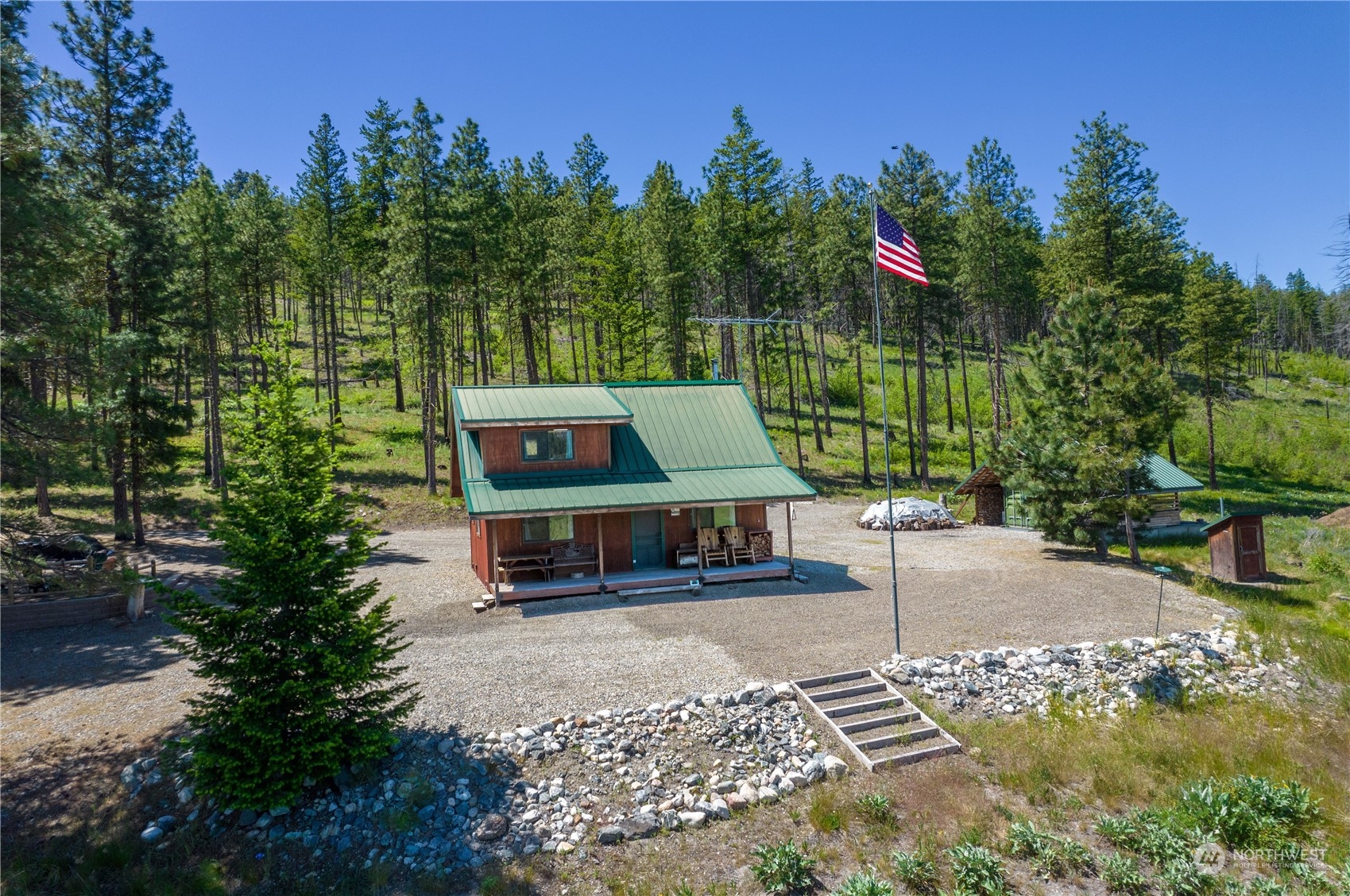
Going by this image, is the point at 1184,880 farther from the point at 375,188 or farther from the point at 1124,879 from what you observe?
the point at 375,188

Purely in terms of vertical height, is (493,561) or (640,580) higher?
(493,561)

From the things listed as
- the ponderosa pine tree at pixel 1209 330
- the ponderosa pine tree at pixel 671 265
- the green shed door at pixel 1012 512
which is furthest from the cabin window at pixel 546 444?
the ponderosa pine tree at pixel 1209 330

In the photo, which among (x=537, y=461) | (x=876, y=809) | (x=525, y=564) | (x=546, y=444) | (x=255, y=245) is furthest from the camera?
(x=255, y=245)

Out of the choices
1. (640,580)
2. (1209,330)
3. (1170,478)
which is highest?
(1209,330)

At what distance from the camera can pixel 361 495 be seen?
411 inches

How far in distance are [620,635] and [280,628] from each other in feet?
23.8

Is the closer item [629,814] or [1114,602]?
[629,814]

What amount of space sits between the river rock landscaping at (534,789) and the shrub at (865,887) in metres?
1.87

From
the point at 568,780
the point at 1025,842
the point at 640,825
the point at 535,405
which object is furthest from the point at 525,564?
the point at 1025,842

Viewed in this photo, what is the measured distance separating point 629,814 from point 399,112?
39.5m

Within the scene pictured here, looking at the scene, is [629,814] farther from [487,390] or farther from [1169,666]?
[487,390]

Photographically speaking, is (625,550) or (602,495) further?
(625,550)

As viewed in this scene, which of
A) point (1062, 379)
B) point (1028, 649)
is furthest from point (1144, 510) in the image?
point (1028, 649)

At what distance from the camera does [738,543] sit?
20938 millimetres
